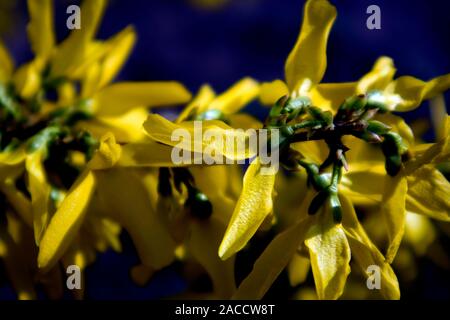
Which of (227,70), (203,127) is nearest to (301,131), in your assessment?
(203,127)

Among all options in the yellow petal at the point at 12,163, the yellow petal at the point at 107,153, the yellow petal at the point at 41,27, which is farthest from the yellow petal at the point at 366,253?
the yellow petal at the point at 41,27

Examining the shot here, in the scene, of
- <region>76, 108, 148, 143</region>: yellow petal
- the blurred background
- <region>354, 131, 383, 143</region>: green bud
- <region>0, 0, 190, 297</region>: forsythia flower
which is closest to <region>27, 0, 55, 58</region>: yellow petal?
<region>0, 0, 190, 297</region>: forsythia flower

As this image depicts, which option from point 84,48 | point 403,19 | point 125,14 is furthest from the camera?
point 125,14

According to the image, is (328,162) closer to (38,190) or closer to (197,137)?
(197,137)

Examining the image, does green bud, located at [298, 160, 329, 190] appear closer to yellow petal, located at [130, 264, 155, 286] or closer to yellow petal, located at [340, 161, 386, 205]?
yellow petal, located at [340, 161, 386, 205]

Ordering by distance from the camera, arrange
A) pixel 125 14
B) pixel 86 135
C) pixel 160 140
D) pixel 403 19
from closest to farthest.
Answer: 1. pixel 160 140
2. pixel 86 135
3. pixel 403 19
4. pixel 125 14

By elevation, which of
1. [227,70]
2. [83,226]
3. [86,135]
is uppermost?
[86,135]

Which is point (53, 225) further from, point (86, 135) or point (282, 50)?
point (282, 50)

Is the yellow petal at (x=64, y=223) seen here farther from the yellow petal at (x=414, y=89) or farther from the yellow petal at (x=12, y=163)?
the yellow petal at (x=414, y=89)
